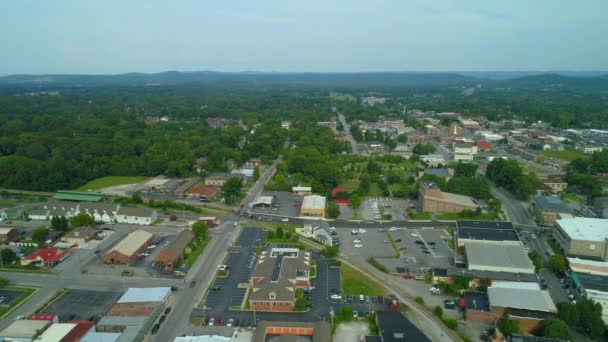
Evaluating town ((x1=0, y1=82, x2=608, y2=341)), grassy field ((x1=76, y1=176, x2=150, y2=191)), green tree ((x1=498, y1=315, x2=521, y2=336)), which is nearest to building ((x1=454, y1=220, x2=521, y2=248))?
town ((x1=0, y1=82, x2=608, y2=341))

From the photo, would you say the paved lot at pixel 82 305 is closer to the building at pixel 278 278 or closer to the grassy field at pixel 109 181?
the building at pixel 278 278

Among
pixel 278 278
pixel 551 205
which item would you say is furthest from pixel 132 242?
pixel 551 205

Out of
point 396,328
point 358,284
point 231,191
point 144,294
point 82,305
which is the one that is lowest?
point 358,284

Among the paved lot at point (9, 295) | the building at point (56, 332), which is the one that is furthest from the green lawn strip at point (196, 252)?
the paved lot at point (9, 295)

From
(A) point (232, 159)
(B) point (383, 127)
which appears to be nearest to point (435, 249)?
(A) point (232, 159)

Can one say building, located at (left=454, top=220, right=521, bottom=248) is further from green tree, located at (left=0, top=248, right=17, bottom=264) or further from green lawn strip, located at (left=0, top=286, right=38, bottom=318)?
green tree, located at (left=0, top=248, right=17, bottom=264)

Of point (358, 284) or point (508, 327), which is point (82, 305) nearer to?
point (358, 284)
